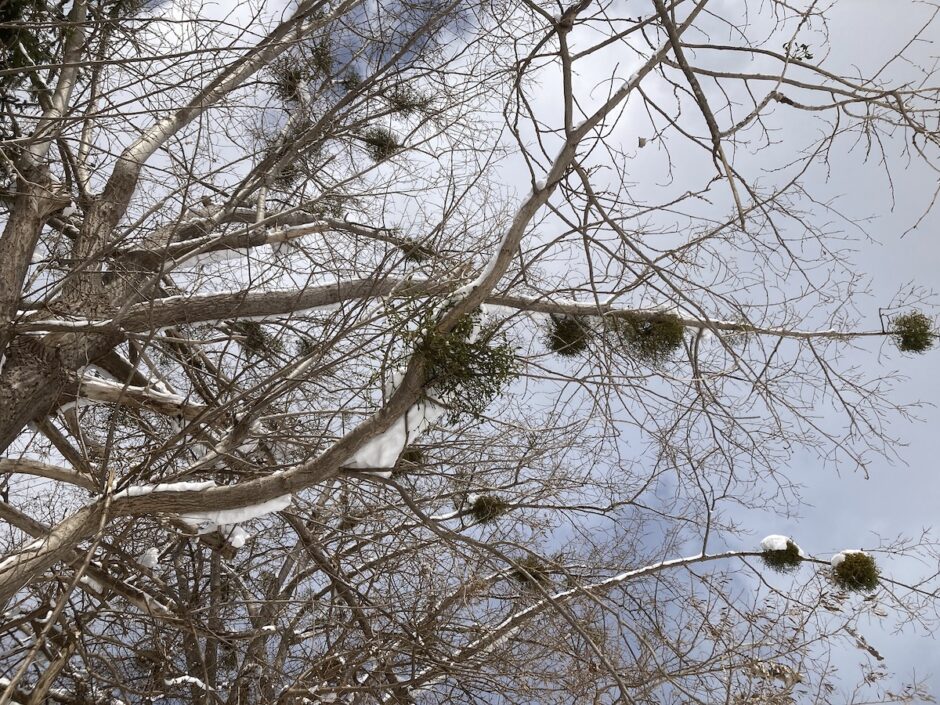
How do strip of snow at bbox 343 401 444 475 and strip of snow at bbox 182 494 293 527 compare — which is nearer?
strip of snow at bbox 343 401 444 475

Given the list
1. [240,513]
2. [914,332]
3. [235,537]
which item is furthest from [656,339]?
[235,537]

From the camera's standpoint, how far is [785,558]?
654 centimetres

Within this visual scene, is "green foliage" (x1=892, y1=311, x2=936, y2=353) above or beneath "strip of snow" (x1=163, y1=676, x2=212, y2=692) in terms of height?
above

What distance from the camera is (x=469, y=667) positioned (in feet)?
16.6

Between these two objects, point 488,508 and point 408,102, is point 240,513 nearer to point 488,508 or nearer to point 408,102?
Answer: point 488,508

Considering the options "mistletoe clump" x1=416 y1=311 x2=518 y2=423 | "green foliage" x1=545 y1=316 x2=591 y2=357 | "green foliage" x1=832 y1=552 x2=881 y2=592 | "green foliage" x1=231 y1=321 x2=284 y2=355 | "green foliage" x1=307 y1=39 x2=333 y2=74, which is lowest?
"green foliage" x1=832 y1=552 x2=881 y2=592

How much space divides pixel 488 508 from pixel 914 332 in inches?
133

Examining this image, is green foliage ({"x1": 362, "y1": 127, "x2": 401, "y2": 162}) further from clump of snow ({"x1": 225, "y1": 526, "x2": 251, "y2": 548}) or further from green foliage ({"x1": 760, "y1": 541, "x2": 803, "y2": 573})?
green foliage ({"x1": 760, "y1": 541, "x2": 803, "y2": 573})

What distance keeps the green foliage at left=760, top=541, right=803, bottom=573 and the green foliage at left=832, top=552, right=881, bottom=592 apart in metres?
0.41

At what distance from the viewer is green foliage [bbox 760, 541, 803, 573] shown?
6.52 m

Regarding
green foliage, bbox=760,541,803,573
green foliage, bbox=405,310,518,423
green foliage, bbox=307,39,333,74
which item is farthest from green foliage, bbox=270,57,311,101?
green foliage, bbox=760,541,803,573

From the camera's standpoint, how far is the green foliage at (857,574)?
605 cm

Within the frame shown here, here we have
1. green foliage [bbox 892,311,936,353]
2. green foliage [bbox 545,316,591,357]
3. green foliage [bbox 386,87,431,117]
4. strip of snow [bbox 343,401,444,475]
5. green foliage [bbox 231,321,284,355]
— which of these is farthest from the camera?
green foliage [bbox 231,321,284,355]

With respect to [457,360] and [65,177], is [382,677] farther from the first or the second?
[65,177]
